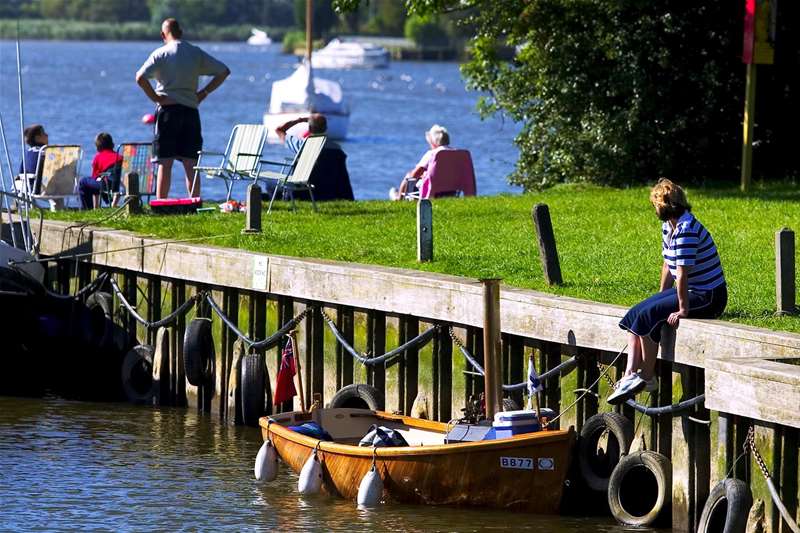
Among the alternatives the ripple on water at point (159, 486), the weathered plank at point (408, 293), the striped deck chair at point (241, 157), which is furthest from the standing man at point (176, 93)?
the ripple on water at point (159, 486)

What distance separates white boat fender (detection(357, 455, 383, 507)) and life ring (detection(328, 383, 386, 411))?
1.56 metres

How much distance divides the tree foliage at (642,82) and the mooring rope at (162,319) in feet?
22.1

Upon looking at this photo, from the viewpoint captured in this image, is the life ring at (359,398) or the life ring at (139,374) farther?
the life ring at (139,374)

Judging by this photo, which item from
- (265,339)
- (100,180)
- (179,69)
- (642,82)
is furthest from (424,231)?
(642,82)

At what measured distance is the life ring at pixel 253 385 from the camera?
16422mm

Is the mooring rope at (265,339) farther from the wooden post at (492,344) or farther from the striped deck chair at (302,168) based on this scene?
the wooden post at (492,344)

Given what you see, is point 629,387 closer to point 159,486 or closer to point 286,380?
point 159,486

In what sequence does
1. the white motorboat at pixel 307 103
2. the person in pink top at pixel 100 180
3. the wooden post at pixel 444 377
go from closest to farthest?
the wooden post at pixel 444 377, the person in pink top at pixel 100 180, the white motorboat at pixel 307 103

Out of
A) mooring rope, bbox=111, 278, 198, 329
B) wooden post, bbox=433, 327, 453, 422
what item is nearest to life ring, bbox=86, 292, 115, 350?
mooring rope, bbox=111, 278, 198, 329

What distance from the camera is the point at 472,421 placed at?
13484mm

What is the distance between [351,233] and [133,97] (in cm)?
7891

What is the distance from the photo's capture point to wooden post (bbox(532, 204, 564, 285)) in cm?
1420

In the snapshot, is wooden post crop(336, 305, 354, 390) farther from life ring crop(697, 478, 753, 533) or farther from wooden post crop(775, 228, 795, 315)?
life ring crop(697, 478, 753, 533)

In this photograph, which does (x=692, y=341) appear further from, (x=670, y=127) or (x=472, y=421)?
(x=670, y=127)
